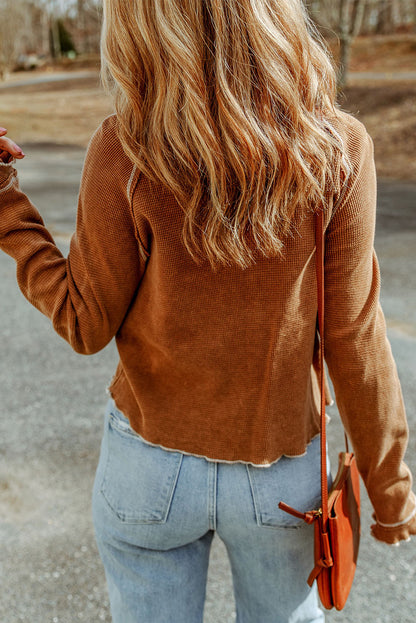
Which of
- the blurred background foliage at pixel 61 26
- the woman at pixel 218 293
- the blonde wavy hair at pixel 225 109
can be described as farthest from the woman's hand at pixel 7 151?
the blurred background foliage at pixel 61 26

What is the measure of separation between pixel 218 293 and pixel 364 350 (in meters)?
0.32

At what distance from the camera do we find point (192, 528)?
1251 millimetres

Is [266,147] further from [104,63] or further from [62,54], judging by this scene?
[62,54]

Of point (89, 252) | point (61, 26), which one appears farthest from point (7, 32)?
point (89, 252)

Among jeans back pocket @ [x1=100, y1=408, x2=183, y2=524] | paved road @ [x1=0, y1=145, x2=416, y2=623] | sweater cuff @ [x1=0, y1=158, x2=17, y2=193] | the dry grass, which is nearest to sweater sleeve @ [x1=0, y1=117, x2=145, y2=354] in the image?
sweater cuff @ [x1=0, y1=158, x2=17, y2=193]

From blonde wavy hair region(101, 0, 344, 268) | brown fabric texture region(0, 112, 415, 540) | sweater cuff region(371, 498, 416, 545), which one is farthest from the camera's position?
sweater cuff region(371, 498, 416, 545)

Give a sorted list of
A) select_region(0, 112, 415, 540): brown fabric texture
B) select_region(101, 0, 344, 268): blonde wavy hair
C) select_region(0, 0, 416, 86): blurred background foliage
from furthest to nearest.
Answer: select_region(0, 0, 416, 86): blurred background foliage, select_region(0, 112, 415, 540): brown fabric texture, select_region(101, 0, 344, 268): blonde wavy hair

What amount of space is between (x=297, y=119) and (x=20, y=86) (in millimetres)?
34571

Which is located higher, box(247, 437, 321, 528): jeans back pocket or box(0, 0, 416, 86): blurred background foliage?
box(247, 437, 321, 528): jeans back pocket

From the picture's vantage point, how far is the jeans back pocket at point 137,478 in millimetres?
1241

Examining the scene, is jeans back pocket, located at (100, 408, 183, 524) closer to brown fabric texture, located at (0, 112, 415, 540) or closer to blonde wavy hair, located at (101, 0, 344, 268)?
brown fabric texture, located at (0, 112, 415, 540)

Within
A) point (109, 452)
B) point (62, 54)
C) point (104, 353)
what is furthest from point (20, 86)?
point (109, 452)

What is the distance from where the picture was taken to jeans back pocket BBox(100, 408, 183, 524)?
4.07ft

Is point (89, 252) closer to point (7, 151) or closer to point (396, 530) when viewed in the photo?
point (7, 151)
